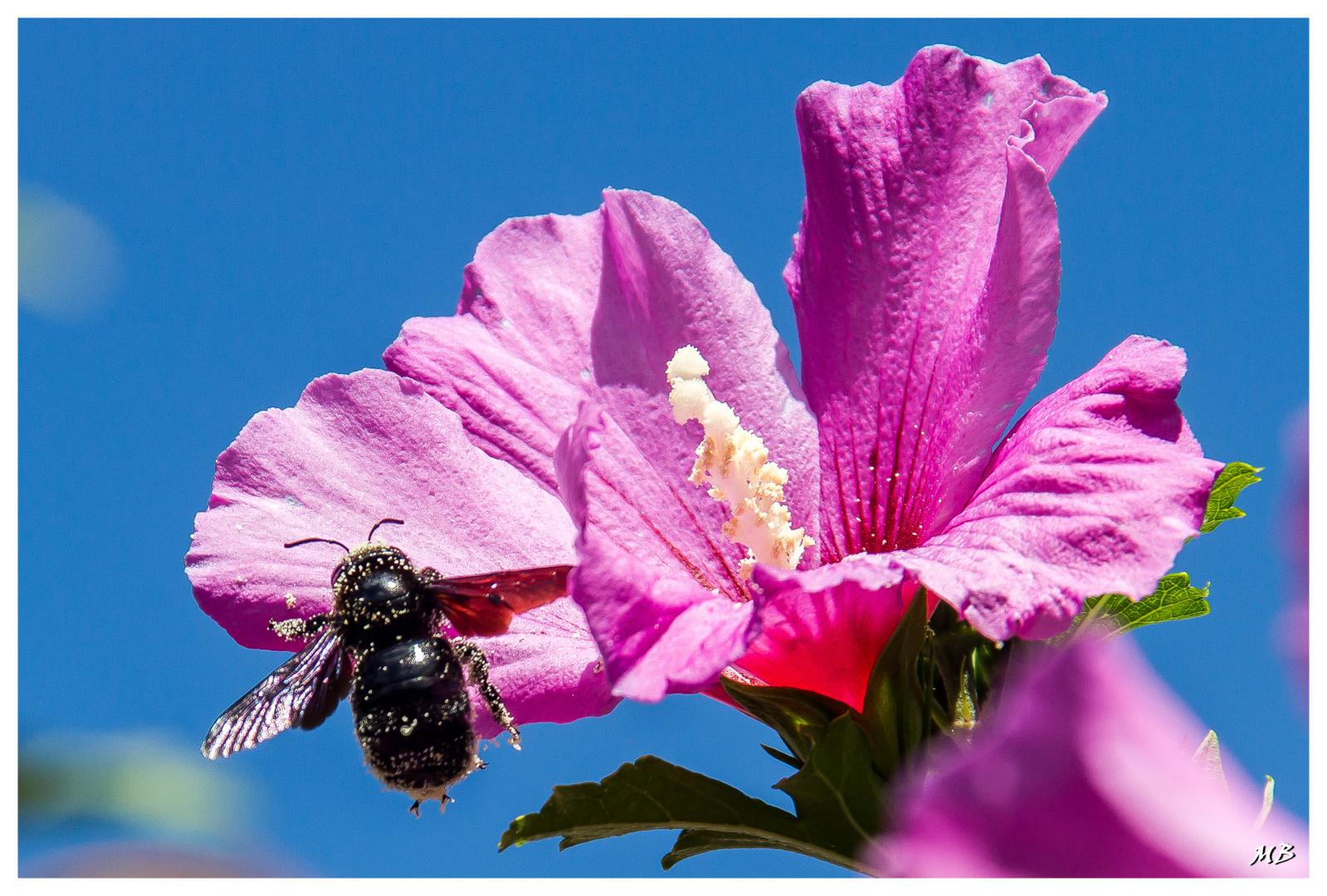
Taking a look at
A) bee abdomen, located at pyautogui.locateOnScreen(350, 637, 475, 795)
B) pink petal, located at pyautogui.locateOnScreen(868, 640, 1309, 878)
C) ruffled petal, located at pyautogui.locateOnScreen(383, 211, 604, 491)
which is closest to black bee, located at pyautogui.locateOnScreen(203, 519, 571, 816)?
bee abdomen, located at pyautogui.locateOnScreen(350, 637, 475, 795)

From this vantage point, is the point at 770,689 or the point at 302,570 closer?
the point at 770,689

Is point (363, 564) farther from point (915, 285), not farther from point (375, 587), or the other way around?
point (915, 285)

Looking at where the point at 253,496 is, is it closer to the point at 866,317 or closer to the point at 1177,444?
the point at 866,317

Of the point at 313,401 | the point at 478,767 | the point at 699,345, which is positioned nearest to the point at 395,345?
the point at 313,401

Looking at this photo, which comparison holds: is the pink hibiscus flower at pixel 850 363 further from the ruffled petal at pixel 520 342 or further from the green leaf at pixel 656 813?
the green leaf at pixel 656 813

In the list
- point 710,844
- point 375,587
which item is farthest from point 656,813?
point 375,587
